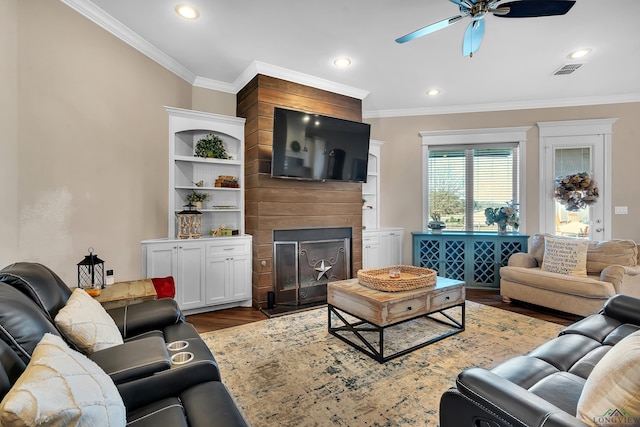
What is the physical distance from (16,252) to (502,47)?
475 centimetres

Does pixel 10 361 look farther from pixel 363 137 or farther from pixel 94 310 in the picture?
pixel 363 137

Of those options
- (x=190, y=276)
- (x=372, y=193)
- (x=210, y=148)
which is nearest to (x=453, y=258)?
(x=372, y=193)

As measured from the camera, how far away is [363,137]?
416 centimetres

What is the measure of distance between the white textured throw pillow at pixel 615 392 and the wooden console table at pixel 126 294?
273 cm

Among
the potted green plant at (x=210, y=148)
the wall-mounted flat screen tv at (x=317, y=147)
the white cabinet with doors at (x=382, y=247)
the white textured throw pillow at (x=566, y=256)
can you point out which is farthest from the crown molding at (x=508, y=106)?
the potted green plant at (x=210, y=148)

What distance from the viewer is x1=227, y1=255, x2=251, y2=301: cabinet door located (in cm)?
364

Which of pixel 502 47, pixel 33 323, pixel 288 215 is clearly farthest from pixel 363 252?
pixel 33 323

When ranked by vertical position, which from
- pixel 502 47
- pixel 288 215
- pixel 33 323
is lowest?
pixel 33 323

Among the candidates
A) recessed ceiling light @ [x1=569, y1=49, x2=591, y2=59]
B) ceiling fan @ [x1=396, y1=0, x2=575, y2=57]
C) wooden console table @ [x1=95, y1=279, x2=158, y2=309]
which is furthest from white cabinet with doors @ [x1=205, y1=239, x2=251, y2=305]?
recessed ceiling light @ [x1=569, y1=49, x2=591, y2=59]

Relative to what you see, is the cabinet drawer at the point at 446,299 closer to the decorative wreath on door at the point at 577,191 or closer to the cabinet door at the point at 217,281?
the cabinet door at the point at 217,281

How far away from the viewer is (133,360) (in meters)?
1.28

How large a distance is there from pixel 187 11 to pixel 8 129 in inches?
64.6

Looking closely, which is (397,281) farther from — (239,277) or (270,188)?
(239,277)

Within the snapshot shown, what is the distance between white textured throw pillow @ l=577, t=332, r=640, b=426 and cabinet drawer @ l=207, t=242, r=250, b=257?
10.7ft
